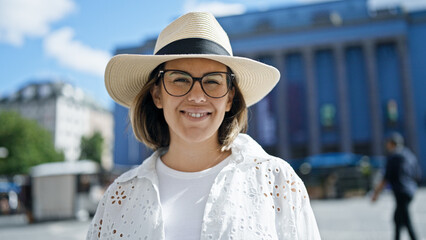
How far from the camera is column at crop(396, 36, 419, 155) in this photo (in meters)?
39.5

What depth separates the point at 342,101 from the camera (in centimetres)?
4197

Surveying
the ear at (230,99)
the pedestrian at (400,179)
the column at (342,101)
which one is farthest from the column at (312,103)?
the ear at (230,99)

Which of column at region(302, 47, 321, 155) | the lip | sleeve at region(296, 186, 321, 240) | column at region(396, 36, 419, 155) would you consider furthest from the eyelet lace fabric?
column at region(302, 47, 321, 155)

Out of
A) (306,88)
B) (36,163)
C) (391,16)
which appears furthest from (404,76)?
(36,163)

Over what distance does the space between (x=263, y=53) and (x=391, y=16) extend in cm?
1349

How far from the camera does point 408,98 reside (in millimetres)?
40344

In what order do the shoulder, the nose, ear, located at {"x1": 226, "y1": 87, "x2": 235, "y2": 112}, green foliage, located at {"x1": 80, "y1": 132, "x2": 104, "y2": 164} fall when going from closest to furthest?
the nose → the shoulder → ear, located at {"x1": 226, "y1": 87, "x2": 235, "y2": 112} → green foliage, located at {"x1": 80, "y1": 132, "x2": 104, "y2": 164}

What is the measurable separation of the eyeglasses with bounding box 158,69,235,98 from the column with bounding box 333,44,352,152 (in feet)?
138

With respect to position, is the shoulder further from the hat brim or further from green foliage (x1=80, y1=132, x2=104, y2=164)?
green foliage (x1=80, y1=132, x2=104, y2=164)

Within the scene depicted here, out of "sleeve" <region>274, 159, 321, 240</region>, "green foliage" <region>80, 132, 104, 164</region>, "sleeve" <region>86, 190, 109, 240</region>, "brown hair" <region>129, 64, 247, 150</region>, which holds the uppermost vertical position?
"brown hair" <region>129, 64, 247, 150</region>

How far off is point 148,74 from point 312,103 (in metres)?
42.1

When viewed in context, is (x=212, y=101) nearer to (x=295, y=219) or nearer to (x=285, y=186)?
(x=285, y=186)

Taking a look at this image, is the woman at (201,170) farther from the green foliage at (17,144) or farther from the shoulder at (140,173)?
the green foliage at (17,144)

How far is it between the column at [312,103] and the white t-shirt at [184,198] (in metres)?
42.0
